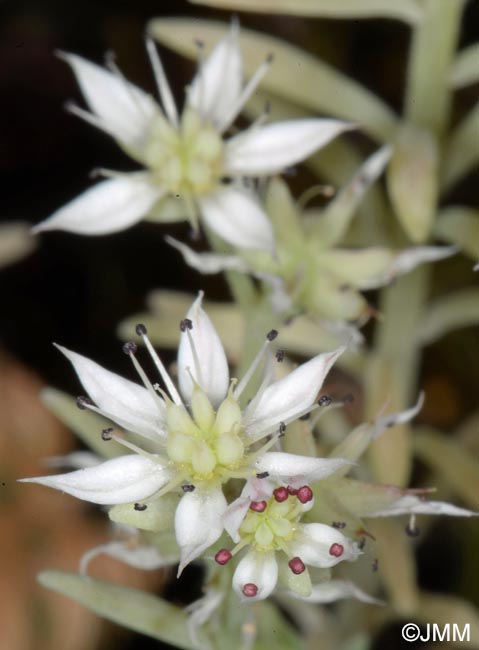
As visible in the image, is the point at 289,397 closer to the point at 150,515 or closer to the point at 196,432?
the point at 196,432

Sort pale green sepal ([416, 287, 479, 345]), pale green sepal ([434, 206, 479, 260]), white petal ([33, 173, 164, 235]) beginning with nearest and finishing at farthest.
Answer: white petal ([33, 173, 164, 235]) < pale green sepal ([434, 206, 479, 260]) < pale green sepal ([416, 287, 479, 345])

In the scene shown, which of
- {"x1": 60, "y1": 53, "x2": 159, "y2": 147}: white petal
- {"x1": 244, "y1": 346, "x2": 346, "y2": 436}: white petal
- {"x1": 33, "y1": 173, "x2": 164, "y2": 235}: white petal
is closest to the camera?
{"x1": 244, "y1": 346, "x2": 346, "y2": 436}: white petal

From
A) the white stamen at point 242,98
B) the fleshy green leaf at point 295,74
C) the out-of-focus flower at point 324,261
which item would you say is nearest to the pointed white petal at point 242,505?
the out-of-focus flower at point 324,261

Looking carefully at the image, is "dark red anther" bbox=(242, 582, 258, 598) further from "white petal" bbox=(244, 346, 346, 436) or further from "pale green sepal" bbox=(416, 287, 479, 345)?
"pale green sepal" bbox=(416, 287, 479, 345)

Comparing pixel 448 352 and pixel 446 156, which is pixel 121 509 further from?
pixel 448 352

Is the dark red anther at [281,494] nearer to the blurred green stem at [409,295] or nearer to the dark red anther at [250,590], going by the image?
the dark red anther at [250,590]

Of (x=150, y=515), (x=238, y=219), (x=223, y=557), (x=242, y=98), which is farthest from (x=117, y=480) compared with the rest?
(x=242, y=98)

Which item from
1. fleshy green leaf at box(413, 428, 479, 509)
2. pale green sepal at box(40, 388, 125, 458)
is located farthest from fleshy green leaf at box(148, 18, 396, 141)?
pale green sepal at box(40, 388, 125, 458)

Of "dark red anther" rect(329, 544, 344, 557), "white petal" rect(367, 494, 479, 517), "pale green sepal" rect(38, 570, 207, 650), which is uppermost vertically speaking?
"white petal" rect(367, 494, 479, 517)
